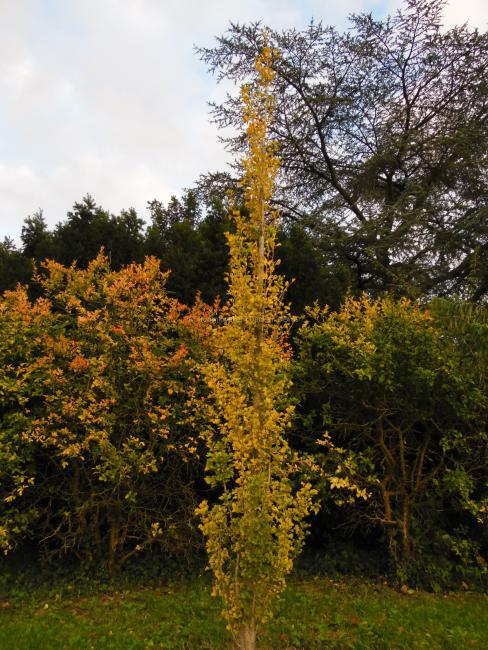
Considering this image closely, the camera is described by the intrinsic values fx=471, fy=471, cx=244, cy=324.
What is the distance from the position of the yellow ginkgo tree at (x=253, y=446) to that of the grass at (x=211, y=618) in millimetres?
940

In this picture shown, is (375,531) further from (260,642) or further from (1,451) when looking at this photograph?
(1,451)

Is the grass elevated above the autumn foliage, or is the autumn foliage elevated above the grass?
the autumn foliage

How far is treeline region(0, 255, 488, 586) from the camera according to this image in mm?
4492

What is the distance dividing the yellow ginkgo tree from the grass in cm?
94

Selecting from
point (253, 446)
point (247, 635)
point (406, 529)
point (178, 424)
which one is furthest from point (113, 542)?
point (406, 529)

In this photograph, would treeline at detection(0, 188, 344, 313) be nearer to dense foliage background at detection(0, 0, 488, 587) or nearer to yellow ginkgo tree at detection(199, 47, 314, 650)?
dense foliage background at detection(0, 0, 488, 587)

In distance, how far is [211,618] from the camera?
3900 mm

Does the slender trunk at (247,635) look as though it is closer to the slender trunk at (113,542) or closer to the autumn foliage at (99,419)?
the autumn foliage at (99,419)

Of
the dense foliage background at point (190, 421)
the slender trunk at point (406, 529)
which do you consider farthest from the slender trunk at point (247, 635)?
the slender trunk at point (406, 529)

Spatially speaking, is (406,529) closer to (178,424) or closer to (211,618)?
(211,618)

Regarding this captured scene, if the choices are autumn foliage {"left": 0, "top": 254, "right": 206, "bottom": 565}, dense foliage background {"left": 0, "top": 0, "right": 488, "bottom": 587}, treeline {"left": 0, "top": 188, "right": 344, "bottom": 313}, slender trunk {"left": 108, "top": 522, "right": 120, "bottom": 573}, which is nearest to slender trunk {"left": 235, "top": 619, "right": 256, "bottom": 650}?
dense foliage background {"left": 0, "top": 0, "right": 488, "bottom": 587}

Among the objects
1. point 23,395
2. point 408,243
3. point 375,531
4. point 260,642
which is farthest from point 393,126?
point 260,642

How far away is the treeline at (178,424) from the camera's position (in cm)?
449

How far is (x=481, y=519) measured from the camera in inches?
182
